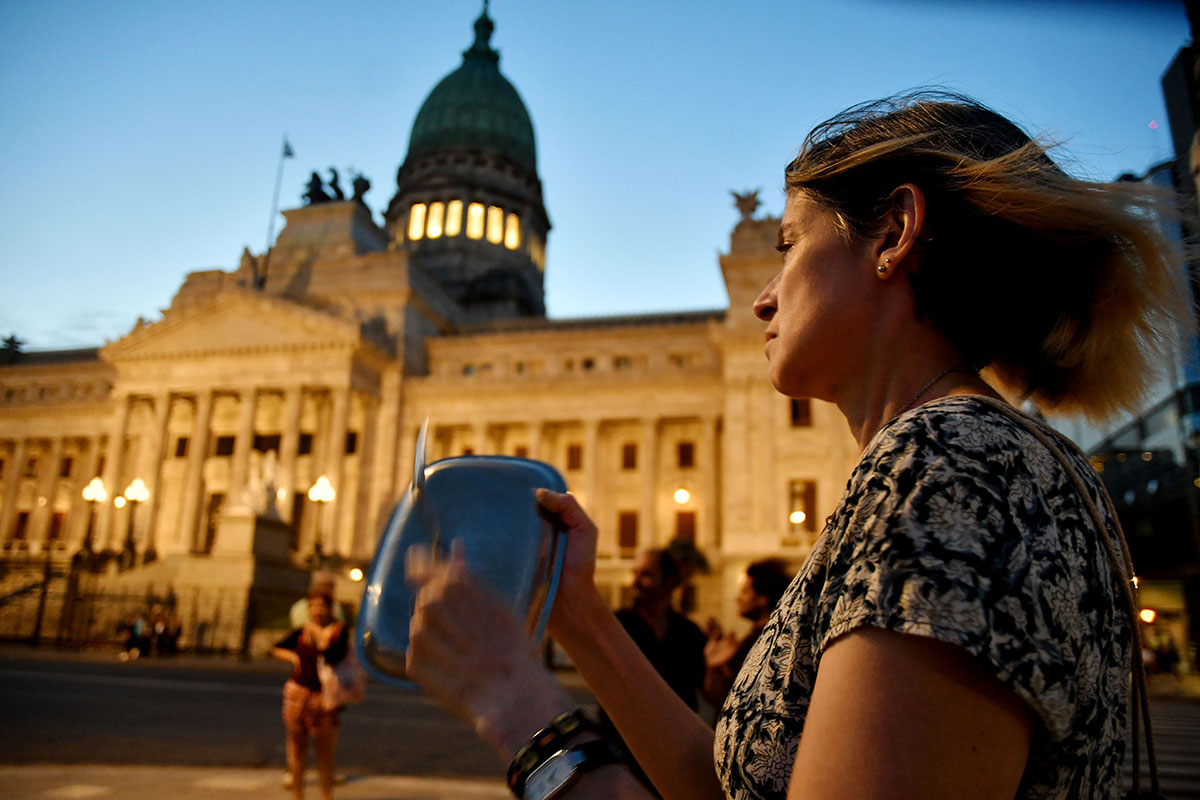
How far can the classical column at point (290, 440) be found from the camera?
3859 centimetres

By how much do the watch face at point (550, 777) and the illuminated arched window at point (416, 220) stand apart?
6687 cm

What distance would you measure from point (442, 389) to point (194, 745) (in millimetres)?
33769

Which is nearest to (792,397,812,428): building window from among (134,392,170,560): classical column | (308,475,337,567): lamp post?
(308,475,337,567): lamp post

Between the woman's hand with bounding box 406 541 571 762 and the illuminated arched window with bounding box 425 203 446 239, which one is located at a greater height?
the illuminated arched window with bounding box 425 203 446 239

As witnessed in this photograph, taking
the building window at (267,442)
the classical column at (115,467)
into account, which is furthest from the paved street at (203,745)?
the building window at (267,442)

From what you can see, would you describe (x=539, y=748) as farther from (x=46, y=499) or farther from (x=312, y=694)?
(x=46, y=499)

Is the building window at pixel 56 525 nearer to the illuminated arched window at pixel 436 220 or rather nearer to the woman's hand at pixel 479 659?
the illuminated arched window at pixel 436 220

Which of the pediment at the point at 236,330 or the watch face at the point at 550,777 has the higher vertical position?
the pediment at the point at 236,330

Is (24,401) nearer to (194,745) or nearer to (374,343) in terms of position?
(374,343)

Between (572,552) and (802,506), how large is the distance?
35.8 metres

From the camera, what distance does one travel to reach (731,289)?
39.0m

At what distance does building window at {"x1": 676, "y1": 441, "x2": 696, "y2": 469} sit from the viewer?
41969 millimetres

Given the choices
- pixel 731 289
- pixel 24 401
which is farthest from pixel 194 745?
pixel 24 401

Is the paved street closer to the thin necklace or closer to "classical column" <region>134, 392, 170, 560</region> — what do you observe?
the thin necklace
